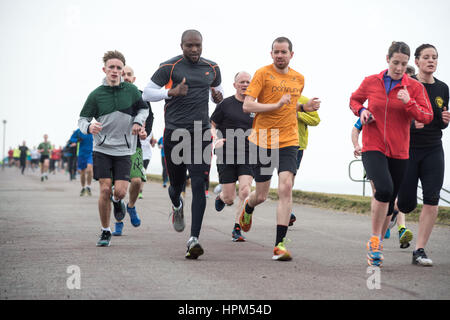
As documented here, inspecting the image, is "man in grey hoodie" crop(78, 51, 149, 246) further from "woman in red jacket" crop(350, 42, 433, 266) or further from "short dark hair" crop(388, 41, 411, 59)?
"short dark hair" crop(388, 41, 411, 59)

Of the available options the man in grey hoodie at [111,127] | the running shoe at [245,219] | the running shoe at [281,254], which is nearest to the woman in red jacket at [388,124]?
the running shoe at [281,254]

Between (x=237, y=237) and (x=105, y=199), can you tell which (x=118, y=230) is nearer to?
(x=105, y=199)

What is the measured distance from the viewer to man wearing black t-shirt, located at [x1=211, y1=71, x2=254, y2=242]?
28.7 ft

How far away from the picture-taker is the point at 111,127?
25.3 feet

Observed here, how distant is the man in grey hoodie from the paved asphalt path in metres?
0.75

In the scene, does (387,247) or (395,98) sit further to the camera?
(387,247)

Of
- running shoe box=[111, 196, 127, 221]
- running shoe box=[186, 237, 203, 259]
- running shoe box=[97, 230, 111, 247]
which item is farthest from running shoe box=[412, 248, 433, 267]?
running shoe box=[111, 196, 127, 221]

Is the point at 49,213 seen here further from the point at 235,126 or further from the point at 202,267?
the point at 202,267

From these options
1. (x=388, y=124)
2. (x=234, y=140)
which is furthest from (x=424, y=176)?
(x=234, y=140)

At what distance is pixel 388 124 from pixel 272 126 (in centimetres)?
126

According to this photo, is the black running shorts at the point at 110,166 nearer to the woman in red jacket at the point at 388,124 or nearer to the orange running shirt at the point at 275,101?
the orange running shirt at the point at 275,101
